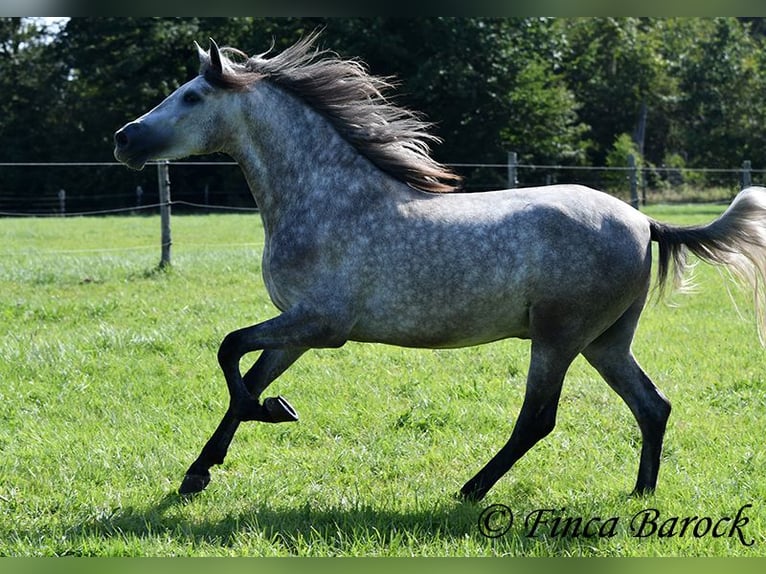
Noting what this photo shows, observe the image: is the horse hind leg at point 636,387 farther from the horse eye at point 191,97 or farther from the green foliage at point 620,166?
the green foliage at point 620,166

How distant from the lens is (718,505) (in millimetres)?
4375

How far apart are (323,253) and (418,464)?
4.85 feet

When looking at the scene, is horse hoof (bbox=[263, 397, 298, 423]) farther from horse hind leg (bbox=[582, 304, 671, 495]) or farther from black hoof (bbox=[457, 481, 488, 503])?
horse hind leg (bbox=[582, 304, 671, 495])

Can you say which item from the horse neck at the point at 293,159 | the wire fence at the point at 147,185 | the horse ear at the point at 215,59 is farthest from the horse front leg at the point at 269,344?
the wire fence at the point at 147,185

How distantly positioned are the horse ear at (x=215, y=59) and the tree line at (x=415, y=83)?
26458mm

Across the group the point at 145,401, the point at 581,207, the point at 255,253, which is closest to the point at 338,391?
the point at 145,401

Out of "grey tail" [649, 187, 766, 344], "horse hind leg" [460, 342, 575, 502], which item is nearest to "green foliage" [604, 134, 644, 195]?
"grey tail" [649, 187, 766, 344]

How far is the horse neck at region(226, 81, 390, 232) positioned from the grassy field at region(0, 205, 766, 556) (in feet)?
5.19

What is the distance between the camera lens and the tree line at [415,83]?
3350 centimetres

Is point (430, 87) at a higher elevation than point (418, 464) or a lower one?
higher

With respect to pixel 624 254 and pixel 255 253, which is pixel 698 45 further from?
pixel 624 254

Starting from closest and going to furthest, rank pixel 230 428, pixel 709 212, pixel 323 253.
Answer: pixel 323 253
pixel 230 428
pixel 709 212

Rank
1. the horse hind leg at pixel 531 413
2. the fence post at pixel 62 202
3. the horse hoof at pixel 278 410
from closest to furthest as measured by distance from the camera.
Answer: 1. the horse hoof at pixel 278 410
2. the horse hind leg at pixel 531 413
3. the fence post at pixel 62 202

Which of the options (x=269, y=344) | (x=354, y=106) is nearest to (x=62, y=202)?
(x=354, y=106)
